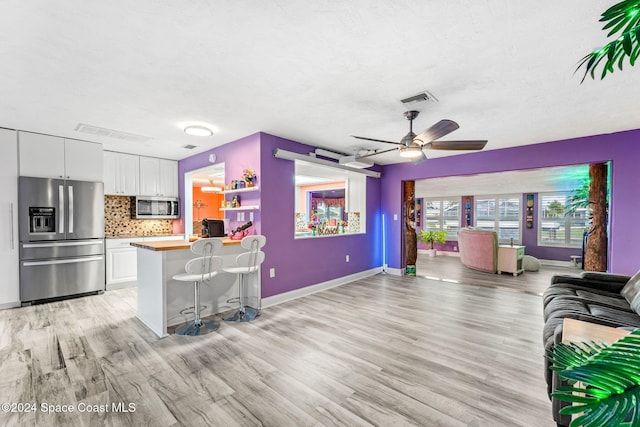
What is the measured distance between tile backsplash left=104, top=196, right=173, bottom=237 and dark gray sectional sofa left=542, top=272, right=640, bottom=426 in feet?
20.5

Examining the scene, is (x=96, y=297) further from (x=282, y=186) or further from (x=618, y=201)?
(x=618, y=201)

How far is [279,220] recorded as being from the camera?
4.23 meters

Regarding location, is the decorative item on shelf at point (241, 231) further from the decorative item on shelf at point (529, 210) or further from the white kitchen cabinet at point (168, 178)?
the decorative item on shelf at point (529, 210)

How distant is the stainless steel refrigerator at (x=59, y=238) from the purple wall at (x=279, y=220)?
1.92 metres

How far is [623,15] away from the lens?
733mm

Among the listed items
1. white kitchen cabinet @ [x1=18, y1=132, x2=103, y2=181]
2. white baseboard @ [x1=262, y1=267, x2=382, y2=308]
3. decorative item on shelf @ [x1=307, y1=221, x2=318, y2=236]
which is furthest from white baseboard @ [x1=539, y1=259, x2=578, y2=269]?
white kitchen cabinet @ [x1=18, y1=132, x2=103, y2=181]

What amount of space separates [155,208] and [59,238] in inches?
63.0

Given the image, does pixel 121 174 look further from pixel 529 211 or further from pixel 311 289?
pixel 529 211

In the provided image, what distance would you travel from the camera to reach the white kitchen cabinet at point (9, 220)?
3896mm

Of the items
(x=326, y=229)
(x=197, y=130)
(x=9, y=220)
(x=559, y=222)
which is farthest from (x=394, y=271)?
(x=9, y=220)

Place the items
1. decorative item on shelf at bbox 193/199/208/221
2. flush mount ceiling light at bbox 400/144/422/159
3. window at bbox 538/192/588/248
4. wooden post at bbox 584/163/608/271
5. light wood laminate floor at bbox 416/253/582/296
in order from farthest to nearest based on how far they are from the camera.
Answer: decorative item on shelf at bbox 193/199/208/221 < window at bbox 538/192/588/248 < light wood laminate floor at bbox 416/253/582/296 < wooden post at bbox 584/163/608/271 < flush mount ceiling light at bbox 400/144/422/159

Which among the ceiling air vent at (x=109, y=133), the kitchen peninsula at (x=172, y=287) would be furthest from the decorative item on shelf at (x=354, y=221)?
the ceiling air vent at (x=109, y=133)

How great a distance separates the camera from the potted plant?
977cm

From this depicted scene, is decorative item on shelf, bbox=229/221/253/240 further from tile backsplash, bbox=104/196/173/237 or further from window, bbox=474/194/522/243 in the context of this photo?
window, bbox=474/194/522/243
